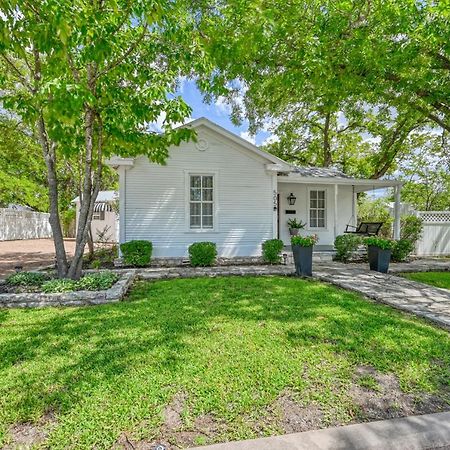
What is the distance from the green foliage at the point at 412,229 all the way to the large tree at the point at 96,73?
10417mm

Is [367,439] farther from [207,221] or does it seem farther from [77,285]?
[207,221]

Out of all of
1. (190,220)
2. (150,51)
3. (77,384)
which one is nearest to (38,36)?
(150,51)

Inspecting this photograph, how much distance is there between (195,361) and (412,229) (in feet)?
39.8

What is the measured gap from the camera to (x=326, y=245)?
12695mm

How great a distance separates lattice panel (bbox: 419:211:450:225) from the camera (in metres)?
12.8

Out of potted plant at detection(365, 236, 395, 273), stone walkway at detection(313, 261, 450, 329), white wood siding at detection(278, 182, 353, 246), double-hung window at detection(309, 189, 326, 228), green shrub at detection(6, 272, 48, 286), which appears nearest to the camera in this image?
stone walkway at detection(313, 261, 450, 329)

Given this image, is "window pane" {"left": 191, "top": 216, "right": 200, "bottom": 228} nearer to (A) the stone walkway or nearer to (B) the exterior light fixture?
(A) the stone walkway

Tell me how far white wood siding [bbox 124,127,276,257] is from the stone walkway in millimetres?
2668

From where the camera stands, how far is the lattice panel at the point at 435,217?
1277 centimetres

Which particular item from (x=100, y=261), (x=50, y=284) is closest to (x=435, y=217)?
(x=100, y=261)

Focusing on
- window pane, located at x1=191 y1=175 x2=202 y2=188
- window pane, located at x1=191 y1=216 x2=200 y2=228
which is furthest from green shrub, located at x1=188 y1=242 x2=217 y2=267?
window pane, located at x1=191 y1=175 x2=202 y2=188

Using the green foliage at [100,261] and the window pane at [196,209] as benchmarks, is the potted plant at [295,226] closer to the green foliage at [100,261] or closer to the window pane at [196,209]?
the window pane at [196,209]

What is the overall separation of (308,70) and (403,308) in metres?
5.06

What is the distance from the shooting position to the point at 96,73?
5.77 meters
